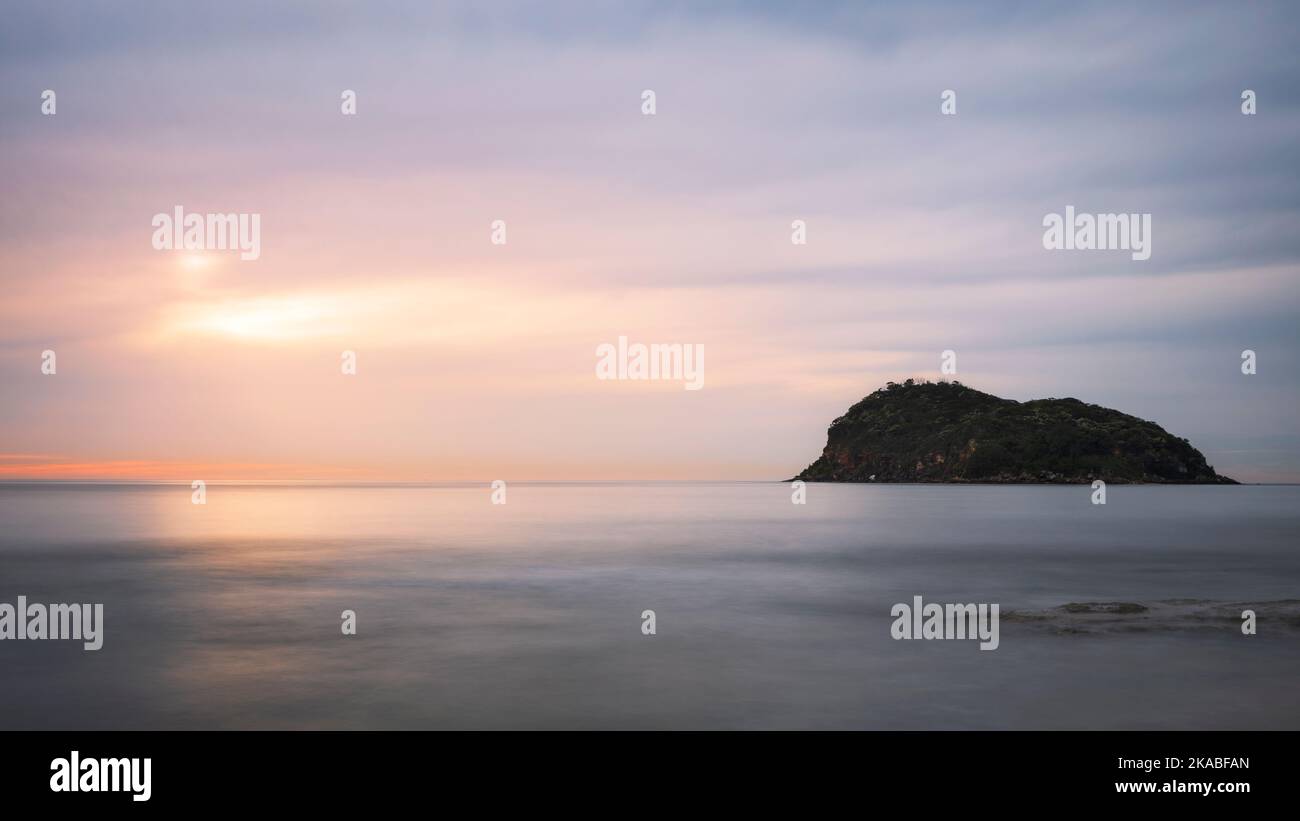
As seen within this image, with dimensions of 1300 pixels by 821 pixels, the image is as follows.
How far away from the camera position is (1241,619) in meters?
18.0

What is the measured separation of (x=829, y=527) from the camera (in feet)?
183

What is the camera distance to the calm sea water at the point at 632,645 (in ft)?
39.1

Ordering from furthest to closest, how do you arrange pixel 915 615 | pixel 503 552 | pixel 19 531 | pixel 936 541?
1. pixel 19 531
2. pixel 936 541
3. pixel 503 552
4. pixel 915 615

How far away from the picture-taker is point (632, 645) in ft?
54.8

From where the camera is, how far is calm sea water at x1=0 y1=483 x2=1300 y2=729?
11.9 m
